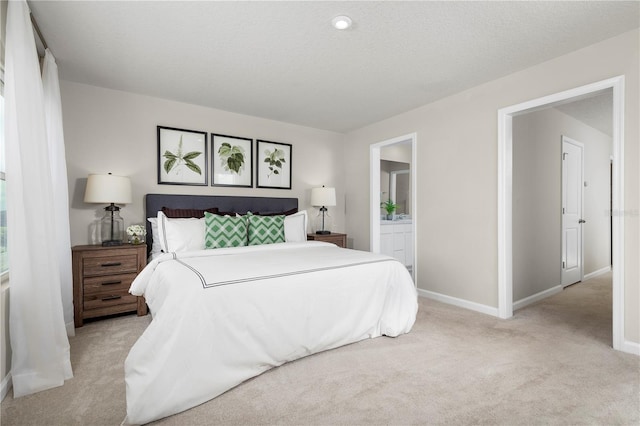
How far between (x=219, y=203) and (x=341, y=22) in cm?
259

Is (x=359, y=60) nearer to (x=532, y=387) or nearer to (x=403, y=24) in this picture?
(x=403, y=24)

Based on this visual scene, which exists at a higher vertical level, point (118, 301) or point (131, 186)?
point (131, 186)

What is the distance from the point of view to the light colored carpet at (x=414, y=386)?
162 cm

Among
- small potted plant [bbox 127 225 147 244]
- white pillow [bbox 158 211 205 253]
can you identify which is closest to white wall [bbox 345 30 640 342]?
white pillow [bbox 158 211 205 253]

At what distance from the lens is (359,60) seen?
2.77 meters

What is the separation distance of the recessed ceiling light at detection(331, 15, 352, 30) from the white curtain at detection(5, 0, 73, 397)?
1857 millimetres

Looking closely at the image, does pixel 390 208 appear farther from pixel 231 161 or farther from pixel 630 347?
pixel 630 347

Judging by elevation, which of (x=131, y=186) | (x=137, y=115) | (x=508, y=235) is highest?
(x=137, y=115)

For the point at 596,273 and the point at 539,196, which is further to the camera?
the point at 596,273

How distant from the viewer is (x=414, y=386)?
1892 mm

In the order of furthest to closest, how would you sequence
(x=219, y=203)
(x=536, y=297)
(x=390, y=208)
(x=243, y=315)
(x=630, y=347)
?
(x=390, y=208)
(x=219, y=203)
(x=536, y=297)
(x=630, y=347)
(x=243, y=315)

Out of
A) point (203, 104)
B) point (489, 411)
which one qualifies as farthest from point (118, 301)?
point (489, 411)

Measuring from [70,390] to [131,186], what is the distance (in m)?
2.28

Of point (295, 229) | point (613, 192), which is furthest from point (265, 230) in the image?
point (613, 192)
